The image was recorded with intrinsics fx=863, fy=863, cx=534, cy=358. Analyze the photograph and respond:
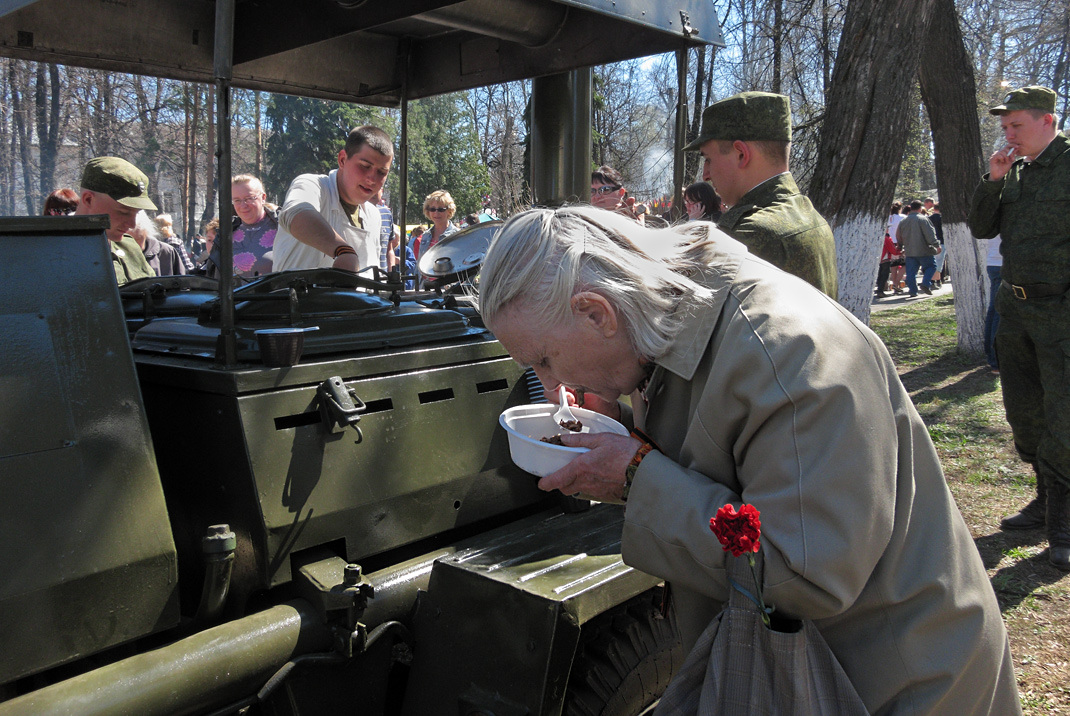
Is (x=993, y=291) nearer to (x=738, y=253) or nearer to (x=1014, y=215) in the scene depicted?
(x=1014, y=215)

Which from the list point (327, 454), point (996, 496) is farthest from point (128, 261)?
point (996, 496)

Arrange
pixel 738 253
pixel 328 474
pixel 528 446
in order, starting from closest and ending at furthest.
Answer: pixel 738 253 < pixel 528 446 < pixel 328 474

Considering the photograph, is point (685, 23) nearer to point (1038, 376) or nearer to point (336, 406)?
point (336, 406)

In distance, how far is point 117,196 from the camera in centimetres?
385

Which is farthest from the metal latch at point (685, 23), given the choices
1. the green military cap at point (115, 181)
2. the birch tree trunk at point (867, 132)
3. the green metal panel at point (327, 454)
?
the birch tree trunk at point (867, 132)

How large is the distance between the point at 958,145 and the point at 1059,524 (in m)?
5.75

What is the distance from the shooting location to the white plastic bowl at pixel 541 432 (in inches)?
63.0

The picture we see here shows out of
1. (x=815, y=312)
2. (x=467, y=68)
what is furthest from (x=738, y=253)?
(x=467, y=68)

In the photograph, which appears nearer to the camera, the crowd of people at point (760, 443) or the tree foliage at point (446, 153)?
the crowd of people at point (760, 443)

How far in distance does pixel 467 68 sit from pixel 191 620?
297 centimetres

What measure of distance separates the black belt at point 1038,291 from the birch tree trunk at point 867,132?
250cm

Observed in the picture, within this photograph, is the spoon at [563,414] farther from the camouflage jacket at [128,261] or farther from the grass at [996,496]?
the camouflage jacket at [128,261]

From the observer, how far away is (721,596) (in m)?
1.36

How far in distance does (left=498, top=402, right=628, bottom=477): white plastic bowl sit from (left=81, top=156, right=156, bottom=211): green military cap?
8.46 feet
